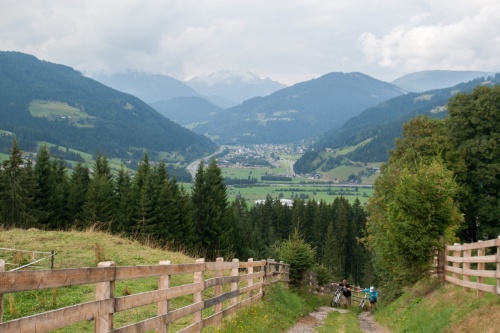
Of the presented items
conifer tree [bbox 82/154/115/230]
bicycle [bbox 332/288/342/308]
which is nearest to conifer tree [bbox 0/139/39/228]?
conifer tree [bbox 82/154/115/230]

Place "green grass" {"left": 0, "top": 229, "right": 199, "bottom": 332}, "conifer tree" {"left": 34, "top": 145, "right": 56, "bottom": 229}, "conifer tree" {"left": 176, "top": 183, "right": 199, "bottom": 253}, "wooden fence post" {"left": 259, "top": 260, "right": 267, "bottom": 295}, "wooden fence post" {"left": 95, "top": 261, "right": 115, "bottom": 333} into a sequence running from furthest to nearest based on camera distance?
"conifer tree" {"left": 176, "top": 183, "right": 199, "bottom": 253}, "conifer tree" {"left": 34, "top": 145, "right": 56, "bottom": 229}, "wooden fence post" {"left": 259, "top": 260, "right": 267, "bottom": 295}, "green grass" {"left": 0, "top": 229, "right": 199, "bottom": 332}, "wooden fence post" {"left": 95, "top": 261, "right": 115, "bottom": 333}

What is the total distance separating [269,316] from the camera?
14.3 m

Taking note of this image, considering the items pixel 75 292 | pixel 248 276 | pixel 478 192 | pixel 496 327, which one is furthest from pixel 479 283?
pixel 478 192

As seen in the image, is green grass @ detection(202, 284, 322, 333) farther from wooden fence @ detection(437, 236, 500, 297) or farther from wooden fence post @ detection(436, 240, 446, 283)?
wooden fence post @ detection(436, 240, 446, 283)

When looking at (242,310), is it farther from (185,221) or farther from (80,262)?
(185,221)

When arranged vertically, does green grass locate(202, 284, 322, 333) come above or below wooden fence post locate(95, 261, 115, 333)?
below

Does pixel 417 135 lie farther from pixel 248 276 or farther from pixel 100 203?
pixel 100 203

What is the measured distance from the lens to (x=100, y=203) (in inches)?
1991

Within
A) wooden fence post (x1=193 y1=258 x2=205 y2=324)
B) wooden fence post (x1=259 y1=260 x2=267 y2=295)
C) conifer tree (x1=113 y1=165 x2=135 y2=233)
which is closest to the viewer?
wooden fence post (x1=193 y1=258 x2=205 y2=324)

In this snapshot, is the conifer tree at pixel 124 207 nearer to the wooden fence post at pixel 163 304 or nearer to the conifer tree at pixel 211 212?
the conifer tree at pixel 211 212

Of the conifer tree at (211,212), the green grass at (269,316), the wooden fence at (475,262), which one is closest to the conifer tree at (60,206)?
the conifer tree at (211,212)

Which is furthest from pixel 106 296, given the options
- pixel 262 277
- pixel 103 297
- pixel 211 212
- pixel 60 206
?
pixel 211 212

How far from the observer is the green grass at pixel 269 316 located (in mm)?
10938

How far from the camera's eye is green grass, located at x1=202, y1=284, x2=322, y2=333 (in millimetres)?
10938
